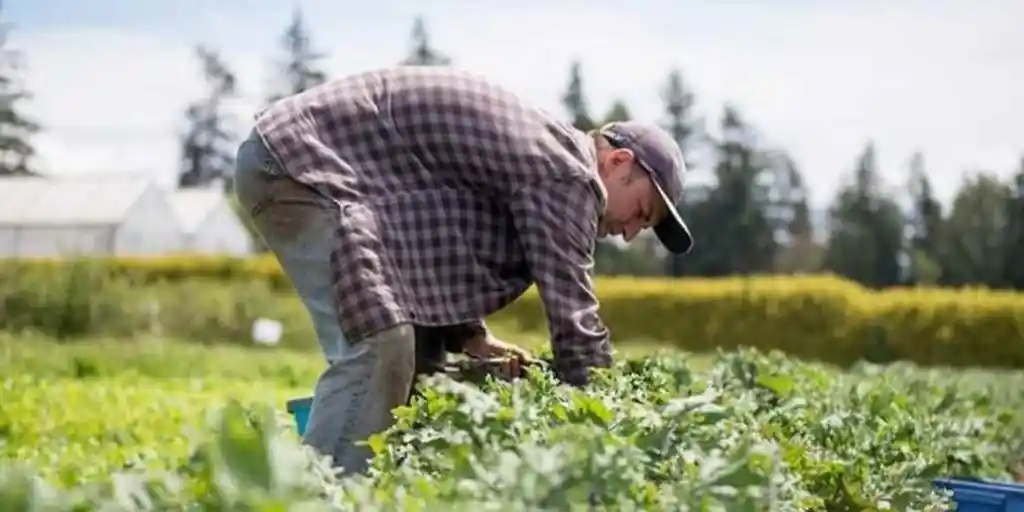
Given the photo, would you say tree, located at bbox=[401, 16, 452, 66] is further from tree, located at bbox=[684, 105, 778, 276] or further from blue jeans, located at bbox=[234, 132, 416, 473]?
blue jeans, located at bbox=[234, 132, 416, 473]

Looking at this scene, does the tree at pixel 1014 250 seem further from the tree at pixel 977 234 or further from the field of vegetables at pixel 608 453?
the field of vegetables at pixel 608 453

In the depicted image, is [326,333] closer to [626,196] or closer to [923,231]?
[626,196]

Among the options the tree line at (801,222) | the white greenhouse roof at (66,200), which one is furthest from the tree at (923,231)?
the white greenhouse roof at (66,200)

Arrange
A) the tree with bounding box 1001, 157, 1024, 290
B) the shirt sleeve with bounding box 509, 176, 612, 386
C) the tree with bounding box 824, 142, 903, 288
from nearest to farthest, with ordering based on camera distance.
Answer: the shirt sleeve with bounding box 509, 176, 612, 386, the tree with bounding box 1001, 157, 1024, 290, the tree with bounding box 824, 142, 903, 288

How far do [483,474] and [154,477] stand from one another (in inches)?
14.0

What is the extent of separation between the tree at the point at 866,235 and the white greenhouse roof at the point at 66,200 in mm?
15046

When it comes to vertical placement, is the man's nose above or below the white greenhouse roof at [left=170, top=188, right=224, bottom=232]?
above

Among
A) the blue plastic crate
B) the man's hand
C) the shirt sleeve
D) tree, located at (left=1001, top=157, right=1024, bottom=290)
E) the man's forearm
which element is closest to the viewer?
the blue plastic crate

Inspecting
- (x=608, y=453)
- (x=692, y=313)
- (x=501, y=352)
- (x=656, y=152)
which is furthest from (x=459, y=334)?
(x=692, y=313)

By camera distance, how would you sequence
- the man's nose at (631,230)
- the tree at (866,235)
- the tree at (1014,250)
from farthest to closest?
the tree at (866,235)
the tree at (1014,250)
the man's nose at (631,230)

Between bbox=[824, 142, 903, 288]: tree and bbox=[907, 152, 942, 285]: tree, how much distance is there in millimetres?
325

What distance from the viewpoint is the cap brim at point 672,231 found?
3672 mm

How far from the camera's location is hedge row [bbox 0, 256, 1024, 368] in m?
15.2

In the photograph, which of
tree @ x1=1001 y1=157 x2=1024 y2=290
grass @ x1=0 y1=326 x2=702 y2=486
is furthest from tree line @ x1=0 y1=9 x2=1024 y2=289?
grass @ x1=0 y1=326 x2=702 y2=486
